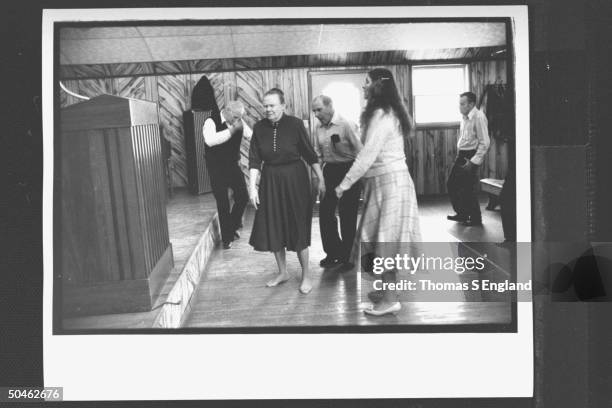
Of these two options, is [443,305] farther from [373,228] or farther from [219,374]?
[219,374]

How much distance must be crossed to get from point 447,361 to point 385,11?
1.03m

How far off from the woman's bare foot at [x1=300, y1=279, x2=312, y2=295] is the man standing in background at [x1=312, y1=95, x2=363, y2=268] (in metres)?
0.07

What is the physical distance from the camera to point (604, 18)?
5.60 feet

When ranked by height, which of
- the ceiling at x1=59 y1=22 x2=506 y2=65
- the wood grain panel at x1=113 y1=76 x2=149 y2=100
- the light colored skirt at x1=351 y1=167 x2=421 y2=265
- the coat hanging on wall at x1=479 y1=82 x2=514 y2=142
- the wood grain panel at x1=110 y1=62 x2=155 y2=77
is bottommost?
the light colored skirt at x1=351 y1=167 x2=421 y2=265

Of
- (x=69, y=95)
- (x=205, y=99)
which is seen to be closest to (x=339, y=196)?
(x=205, y=99)

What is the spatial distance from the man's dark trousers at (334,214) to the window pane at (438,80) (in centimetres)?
31

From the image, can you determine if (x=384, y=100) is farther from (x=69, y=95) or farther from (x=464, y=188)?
(x=69, y=95)

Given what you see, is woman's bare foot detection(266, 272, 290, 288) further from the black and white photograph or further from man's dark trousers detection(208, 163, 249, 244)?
man's dark trousers detection(208, 163, 249, 244)

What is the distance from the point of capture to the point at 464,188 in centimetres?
180

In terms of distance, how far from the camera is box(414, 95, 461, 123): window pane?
1.77 meters

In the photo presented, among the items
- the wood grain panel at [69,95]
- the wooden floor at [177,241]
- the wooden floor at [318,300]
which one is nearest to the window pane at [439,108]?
the wooden floor at [318,300]

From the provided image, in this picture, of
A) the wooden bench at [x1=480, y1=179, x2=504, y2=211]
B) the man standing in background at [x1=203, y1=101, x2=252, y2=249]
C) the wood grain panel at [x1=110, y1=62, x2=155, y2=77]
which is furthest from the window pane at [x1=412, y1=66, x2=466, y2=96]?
the wood grain panel at [x1=110, y1=62, x2=155, y2=77]

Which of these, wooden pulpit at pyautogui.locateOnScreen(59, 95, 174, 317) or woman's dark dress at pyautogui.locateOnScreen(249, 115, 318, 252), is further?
woman's dark dress at pyautogui.locateOnScreen(249, 115, 318, 252)
